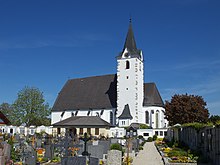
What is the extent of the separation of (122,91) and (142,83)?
4.32m

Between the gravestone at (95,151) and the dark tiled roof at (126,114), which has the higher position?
the dark tiled roof at (126,114)

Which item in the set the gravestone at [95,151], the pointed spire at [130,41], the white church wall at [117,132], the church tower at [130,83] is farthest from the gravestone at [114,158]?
the pointed spire at [130,41]

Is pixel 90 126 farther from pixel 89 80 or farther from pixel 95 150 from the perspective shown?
pixel 95 150

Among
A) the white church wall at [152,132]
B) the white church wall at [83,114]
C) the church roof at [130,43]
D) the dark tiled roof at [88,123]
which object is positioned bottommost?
the white church wall at [152,132]

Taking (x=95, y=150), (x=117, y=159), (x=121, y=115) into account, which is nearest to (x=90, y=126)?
(x=121, y=115)

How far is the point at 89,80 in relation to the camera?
6581 centimetres

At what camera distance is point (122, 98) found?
55469 millimetres

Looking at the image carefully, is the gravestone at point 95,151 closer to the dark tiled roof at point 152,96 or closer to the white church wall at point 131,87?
the white church wall at point 131,87

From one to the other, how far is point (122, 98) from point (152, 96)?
5689mm

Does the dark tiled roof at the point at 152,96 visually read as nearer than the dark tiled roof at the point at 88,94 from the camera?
Yes

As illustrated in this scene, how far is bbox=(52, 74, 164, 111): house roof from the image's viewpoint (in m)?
57.1

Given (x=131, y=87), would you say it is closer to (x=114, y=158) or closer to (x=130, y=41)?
(x=130, y=41)

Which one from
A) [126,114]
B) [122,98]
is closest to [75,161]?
[126,114]

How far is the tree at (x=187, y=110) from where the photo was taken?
4744 centimetres
